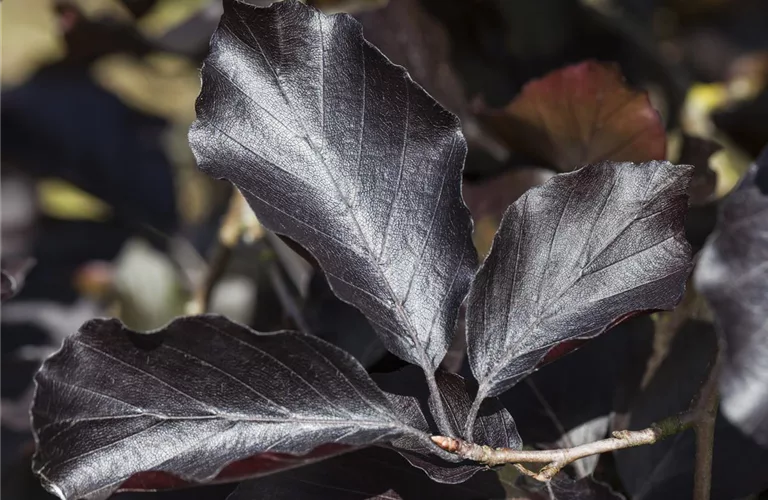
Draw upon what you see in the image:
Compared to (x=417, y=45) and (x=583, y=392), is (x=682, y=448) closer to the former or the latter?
(x=583, y=392)

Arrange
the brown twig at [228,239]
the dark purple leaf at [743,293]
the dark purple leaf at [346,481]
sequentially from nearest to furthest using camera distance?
the dark purple leaf at [743,293] → the dark purple leaf at [346,481] → the brown twig at [228,239]

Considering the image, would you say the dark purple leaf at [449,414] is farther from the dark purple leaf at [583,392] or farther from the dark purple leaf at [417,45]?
the dark purple leaf at [417,45]

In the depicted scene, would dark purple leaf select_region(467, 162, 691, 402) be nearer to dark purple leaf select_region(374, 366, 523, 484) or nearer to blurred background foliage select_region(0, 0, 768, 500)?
dark purple leaf select_region(374, 366, 523, 484)

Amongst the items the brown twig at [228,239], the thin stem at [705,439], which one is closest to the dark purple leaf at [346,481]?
the thin stem at [705,439]

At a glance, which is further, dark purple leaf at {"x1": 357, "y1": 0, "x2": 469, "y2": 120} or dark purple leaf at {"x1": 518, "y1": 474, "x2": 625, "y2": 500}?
dark purple leaf at {"x1": 357, "y1": 0, "x2": 469, "y2": 120}

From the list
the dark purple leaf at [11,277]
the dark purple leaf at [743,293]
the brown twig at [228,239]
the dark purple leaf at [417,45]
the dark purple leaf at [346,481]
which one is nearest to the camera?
the dark purple leaf at [743,293]

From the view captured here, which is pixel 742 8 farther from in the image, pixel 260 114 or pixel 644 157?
pixel 260 114

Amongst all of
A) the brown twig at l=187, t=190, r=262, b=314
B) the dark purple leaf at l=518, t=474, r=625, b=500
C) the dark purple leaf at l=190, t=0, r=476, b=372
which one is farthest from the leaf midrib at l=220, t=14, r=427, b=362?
the brown twig at l=187, t=190, r=262, b=314

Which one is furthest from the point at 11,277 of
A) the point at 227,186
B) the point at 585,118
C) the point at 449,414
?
the point at 227,186
